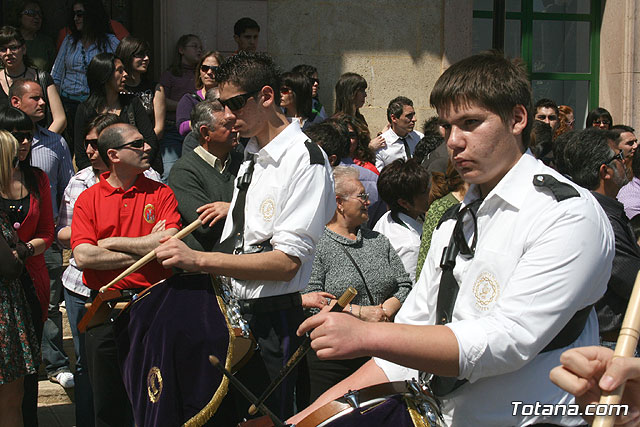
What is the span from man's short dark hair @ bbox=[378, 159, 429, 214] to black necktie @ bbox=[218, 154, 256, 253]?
1930mm

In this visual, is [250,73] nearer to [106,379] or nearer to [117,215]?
[117,215]

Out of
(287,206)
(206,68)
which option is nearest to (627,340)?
(287,206)

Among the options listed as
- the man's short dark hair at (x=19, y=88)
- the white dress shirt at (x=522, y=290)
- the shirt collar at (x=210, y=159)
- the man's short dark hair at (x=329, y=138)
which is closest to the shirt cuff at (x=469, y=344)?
the white dress shirt at (x=522, y=290)

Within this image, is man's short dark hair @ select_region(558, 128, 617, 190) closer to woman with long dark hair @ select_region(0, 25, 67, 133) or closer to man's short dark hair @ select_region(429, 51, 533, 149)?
man's short dark hair @ select_region(429, 51, 533, 149)

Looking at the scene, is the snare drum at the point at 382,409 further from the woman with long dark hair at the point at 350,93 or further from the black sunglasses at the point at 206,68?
the woman with long dark hair at the point at 350,93

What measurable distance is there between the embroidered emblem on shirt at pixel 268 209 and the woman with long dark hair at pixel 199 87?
3.89 metres

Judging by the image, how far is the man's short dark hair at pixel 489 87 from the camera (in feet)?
7.84

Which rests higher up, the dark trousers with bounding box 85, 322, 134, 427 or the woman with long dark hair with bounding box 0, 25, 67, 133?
the woman with long dark hair with bounding box 0, 25, 67, 133

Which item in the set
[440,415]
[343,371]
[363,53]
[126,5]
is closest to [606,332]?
[343,371]

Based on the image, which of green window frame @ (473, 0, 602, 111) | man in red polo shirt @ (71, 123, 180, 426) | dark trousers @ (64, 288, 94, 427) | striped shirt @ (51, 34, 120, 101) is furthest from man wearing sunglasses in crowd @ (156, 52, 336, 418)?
green window frame @ (473, 0, 602, 111)

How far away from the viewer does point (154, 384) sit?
3713mm

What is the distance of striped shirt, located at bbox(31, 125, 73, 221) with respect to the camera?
6445 millimetres

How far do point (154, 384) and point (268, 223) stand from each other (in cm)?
88

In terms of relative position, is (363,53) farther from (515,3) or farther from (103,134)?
(103,134)
